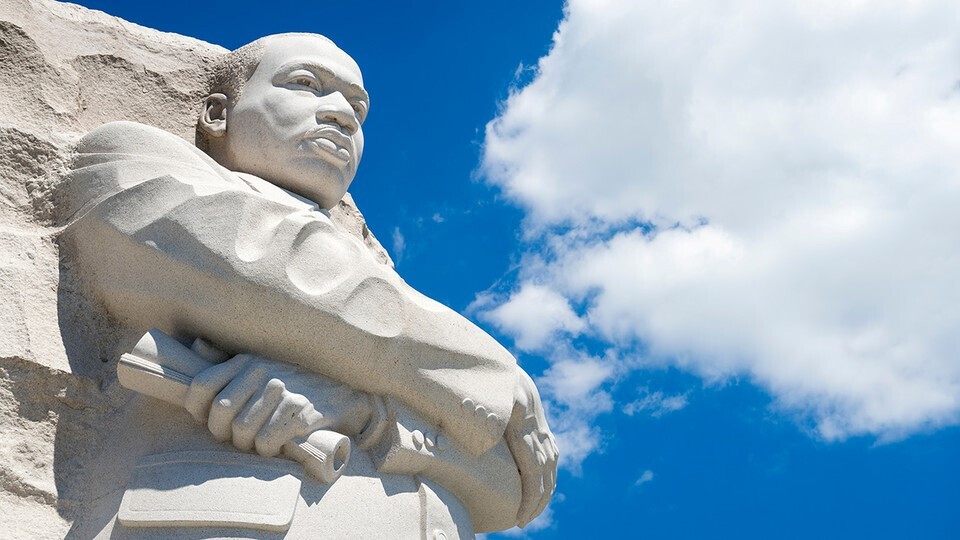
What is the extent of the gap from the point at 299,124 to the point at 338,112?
0.19 m

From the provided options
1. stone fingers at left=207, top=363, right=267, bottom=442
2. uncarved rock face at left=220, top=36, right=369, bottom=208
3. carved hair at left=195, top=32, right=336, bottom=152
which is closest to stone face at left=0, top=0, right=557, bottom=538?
stone fingers at left=207, top=363, right=267, bottom=442

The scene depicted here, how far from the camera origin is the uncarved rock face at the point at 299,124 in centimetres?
493

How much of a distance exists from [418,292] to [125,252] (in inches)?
48.6

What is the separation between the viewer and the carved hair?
5.22 meters

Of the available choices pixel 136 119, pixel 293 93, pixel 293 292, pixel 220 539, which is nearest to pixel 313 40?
pixel 293 93

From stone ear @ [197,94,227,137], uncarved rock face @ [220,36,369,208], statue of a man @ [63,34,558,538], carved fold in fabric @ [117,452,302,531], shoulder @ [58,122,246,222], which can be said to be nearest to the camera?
carved fold in fabric @ [117,452,302,531]

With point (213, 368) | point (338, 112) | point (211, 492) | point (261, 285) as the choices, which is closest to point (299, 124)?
point (338, 112)

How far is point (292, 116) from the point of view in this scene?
4.94 meters

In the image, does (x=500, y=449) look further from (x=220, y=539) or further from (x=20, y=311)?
(x=20, y=311)

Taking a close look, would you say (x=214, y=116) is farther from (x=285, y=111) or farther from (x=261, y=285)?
(x=261, y=285)

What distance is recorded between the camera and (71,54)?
17.0 feet

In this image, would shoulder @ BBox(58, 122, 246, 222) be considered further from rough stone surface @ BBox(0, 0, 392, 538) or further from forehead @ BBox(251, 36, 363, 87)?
forehead @ BBox(251, 36, 363, 87)

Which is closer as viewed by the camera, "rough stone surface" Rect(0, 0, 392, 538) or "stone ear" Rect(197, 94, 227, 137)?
"rough stone surface" Rect(0, 0, 392, 538)

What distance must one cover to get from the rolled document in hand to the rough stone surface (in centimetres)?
42
